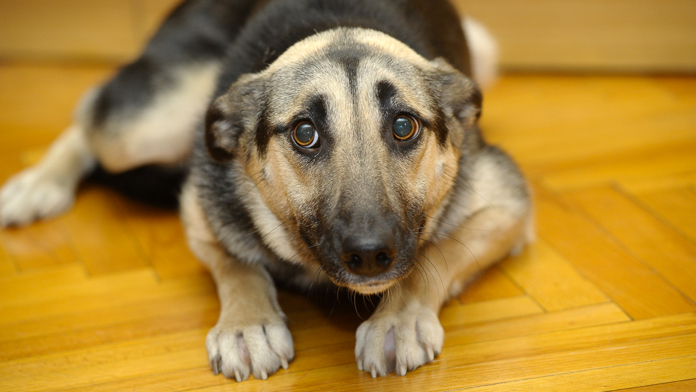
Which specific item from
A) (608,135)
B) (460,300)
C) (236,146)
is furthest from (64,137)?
(608,135)

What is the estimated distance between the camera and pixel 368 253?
5.93ft

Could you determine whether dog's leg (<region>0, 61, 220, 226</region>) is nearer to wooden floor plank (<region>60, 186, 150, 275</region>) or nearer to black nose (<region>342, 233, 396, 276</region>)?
wooden floor plank (<region>60, 186, 150, 275</region>)

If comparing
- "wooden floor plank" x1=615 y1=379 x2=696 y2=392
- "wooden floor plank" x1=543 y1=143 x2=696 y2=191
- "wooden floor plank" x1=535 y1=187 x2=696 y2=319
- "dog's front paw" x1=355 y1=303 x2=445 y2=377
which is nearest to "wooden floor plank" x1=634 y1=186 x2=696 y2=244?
"wooden floor plank" x1=543 y1=143 x2=696 y2=191

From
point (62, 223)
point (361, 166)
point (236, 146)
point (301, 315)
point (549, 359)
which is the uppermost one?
point (361, 166)

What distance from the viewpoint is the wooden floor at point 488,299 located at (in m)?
2.07

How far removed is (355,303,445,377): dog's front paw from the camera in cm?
204

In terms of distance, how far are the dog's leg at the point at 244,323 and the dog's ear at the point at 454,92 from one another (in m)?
0.89

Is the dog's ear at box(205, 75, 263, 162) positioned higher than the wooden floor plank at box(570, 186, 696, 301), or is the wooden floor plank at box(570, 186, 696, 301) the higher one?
the dog's ear at box(205, 75, 263, 162)

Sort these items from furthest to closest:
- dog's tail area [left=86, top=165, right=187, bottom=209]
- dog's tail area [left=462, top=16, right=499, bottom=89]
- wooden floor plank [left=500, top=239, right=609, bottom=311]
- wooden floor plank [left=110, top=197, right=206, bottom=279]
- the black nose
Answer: dog's tail area [left=462, top=16, right=499, bottom=89], dog's tail area [left=86, top=165, right=187, bottom=209], wooden floor plank [left=110, top=197, right=206, bottom=279], wooden floor plank [left=500, top=239, right=609, bottom=311], the black nose

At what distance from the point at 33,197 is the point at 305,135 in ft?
5.79

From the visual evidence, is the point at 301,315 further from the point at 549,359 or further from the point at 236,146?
the point at 549,359

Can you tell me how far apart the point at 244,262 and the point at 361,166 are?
751 mm

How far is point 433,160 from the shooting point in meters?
2.18

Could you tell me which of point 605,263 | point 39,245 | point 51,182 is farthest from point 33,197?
point 605,263
